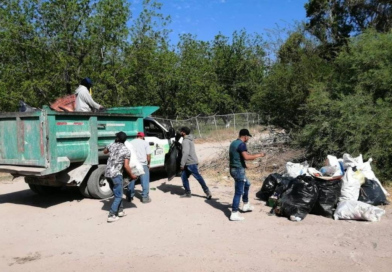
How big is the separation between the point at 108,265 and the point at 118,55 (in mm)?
17202

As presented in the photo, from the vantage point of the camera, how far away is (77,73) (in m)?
18.6

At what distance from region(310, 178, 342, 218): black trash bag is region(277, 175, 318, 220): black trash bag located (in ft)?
0.45

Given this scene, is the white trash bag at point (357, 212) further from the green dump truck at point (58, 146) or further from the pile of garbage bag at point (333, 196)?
the green dump truck at point (58, 146)

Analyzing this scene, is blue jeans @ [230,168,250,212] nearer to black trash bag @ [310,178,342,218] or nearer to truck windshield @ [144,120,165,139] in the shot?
black trash bag @ [310,178,342,218]

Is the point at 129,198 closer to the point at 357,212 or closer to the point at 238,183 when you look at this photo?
the point at 238,183

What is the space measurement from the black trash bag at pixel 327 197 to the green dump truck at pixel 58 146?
4411 millimetres

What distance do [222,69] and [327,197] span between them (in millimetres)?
28112

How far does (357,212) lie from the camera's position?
5.79 meters

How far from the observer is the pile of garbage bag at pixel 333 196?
5875 mm

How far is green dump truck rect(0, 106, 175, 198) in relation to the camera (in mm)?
6688

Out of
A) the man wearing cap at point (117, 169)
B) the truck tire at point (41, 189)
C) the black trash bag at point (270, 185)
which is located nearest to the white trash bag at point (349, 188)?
the black trash bag at point (270, 185)

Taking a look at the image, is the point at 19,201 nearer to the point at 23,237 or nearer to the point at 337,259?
the point at 23,237

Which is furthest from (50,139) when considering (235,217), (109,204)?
(235,217)

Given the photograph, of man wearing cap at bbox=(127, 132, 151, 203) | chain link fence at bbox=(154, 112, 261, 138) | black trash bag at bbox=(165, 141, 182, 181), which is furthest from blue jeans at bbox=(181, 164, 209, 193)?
chain link fence at bbox=(154, 112, 261, 138)
